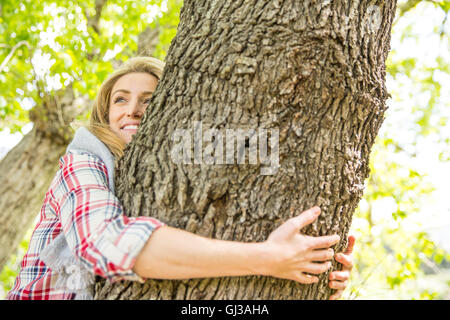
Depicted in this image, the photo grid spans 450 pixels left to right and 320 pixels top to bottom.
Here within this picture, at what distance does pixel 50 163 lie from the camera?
5.25 metres

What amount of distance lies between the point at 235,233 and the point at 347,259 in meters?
0.59

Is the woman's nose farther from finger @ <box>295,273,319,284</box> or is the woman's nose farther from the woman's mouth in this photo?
finger @ <box>295,273,319,284</box>

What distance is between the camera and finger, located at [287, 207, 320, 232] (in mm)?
1465

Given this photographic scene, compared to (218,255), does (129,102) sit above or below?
above

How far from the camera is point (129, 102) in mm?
2281

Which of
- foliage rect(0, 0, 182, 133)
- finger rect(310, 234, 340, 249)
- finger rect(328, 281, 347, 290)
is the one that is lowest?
finger rect(328, 281, 347, 290)

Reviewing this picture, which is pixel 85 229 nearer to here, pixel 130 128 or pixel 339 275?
pixel 130 128

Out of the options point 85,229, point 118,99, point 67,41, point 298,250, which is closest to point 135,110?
point 118,99

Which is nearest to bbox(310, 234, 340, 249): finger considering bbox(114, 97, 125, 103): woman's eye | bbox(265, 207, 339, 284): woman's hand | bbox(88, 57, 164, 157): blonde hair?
bbox(265, 207, 339, 284): woman's hand

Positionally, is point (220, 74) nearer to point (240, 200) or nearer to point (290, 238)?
point (240, 200)

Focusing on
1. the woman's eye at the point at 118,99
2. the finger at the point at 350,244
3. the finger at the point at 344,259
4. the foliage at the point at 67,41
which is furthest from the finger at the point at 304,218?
the foliage at the point at 67,41

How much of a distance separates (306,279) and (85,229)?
0.92m

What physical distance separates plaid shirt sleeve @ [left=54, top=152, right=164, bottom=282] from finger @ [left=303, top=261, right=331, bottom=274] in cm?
63
